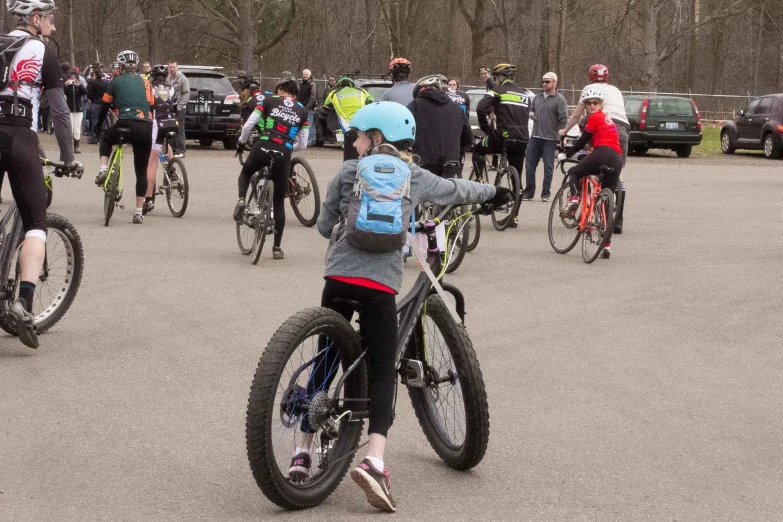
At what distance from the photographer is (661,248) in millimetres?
14266

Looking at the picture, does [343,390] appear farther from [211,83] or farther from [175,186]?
[211,83]

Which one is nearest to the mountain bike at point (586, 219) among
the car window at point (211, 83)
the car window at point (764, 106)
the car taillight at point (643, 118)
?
the car window at point (211, 83)

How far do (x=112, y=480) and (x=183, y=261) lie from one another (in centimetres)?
701

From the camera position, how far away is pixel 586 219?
13.1 m

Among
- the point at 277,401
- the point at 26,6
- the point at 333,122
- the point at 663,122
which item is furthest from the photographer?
the point at 663,122

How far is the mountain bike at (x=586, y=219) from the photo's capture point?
42.0 ft

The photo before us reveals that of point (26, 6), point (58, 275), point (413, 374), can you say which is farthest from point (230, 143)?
point (413, 374)

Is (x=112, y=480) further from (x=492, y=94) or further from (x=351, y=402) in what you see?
(x=492, y=94)

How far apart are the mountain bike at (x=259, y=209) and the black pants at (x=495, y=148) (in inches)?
157

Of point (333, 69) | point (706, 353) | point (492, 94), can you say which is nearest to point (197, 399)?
point (706, 353)

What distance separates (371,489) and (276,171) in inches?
307

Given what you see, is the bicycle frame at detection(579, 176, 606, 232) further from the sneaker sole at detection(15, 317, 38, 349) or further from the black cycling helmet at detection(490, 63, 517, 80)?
the sneaker sole at detection(15, 317, 38, 349)

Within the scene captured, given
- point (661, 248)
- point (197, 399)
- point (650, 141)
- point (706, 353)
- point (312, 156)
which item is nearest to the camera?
point (197, 399)

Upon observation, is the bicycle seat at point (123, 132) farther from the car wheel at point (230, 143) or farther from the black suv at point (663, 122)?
the black suv at point (663, 122)
